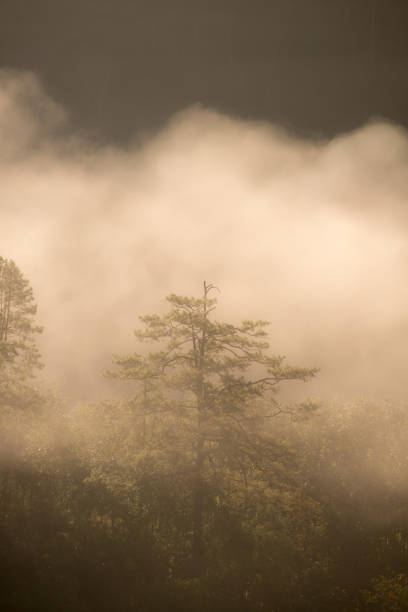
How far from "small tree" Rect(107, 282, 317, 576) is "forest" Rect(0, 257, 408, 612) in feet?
0.20

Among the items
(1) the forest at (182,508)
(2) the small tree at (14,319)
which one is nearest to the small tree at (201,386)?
(1) the forest at (182,508)

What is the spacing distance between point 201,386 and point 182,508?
8027 millimetres

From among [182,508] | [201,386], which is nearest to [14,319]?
[201,386]

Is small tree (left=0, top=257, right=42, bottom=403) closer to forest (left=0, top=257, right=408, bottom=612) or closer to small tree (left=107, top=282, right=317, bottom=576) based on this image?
forest (left=0, top=257, right=408, bottom=612)

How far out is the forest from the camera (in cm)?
1380

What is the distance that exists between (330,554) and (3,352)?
19.5 metres

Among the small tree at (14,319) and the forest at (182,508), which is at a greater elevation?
the small tree at (14,319)

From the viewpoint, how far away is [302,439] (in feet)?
83.7

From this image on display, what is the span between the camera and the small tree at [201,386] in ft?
46.4

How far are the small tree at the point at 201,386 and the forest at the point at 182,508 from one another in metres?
0.06

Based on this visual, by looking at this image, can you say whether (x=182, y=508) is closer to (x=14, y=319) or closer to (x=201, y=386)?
(x=201, y=386)

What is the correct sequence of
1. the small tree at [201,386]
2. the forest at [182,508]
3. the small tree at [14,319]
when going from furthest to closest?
the small tree at [14,319] → the small tree at [201,386] → the forest at [182,508]

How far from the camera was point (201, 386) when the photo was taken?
14.5 meters

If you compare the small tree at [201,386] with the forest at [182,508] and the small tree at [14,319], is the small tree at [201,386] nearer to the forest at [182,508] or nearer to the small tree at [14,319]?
the forest at [182,508]
